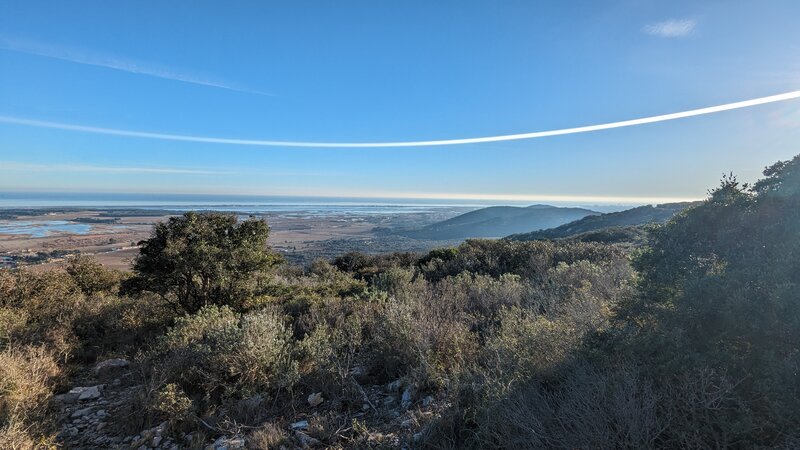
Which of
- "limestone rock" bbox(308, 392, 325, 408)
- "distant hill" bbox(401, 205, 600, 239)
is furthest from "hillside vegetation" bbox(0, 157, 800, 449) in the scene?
"distant hill" bbox(401, 205, 600, 239)

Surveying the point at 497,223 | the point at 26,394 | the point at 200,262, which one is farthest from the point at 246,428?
the point at 497,223

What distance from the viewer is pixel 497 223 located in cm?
6356

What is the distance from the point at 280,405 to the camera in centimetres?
410

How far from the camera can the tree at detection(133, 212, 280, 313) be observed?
7191 mm

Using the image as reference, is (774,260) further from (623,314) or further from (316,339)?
(316,339)

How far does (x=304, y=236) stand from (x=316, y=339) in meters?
40.6

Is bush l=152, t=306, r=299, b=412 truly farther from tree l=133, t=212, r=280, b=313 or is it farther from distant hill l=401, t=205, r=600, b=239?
distant hill l=401, t=205, r=600, b=239

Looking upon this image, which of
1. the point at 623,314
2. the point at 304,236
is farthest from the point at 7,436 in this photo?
the point at 304,236

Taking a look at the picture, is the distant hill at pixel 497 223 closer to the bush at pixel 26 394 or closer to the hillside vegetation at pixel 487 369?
the hillside vegetation at pixel 487 369

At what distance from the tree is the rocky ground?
2.87 meters

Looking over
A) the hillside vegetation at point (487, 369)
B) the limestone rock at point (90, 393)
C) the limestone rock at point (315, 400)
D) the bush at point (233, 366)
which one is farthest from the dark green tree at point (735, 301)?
the limestone rock at point (90, 393)

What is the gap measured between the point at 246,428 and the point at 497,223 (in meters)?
62.8

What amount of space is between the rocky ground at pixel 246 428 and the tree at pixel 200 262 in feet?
9.41

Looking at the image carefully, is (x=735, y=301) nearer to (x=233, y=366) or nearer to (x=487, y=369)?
(x=487, y=369)
